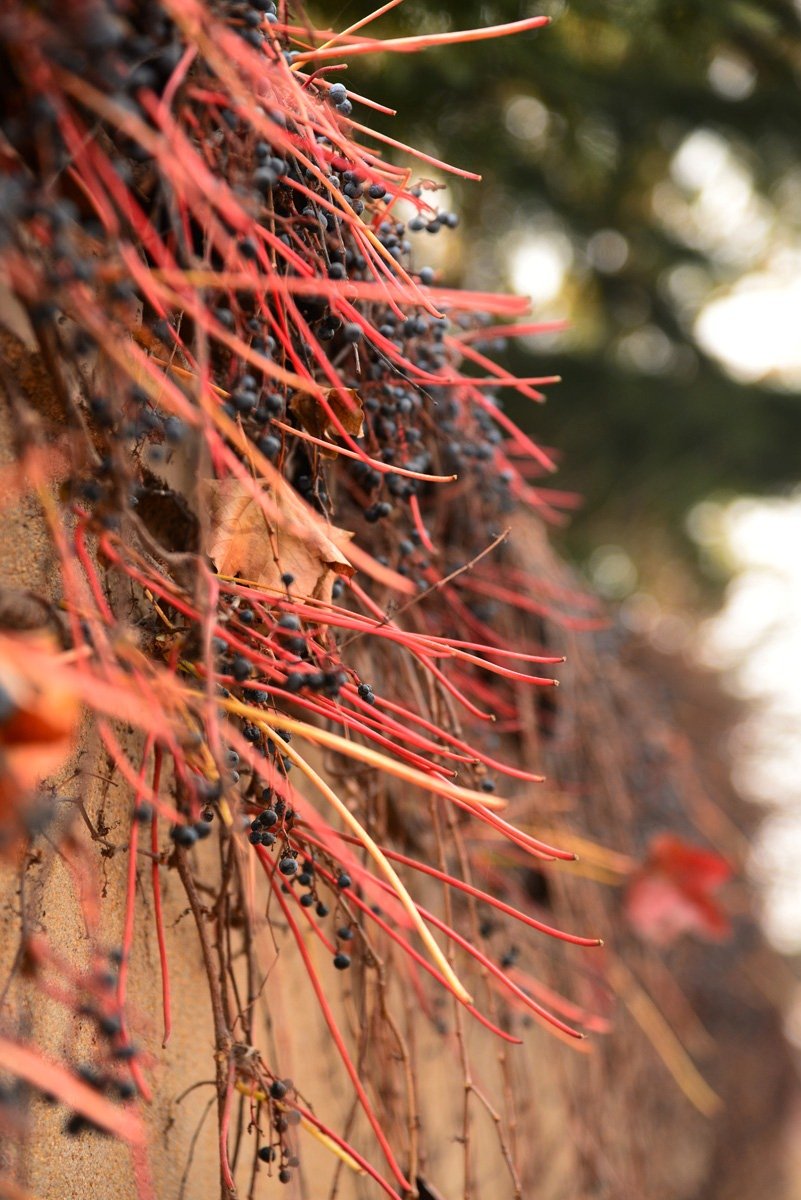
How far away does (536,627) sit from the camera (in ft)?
3.42

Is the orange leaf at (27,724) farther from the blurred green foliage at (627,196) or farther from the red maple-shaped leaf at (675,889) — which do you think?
the red maple-shaped leaf at (675,889)

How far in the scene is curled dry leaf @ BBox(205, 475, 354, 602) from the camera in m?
0.48

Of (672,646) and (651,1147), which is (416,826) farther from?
(672,646)

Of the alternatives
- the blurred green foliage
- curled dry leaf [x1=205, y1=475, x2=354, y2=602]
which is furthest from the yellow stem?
the blurred green foliage

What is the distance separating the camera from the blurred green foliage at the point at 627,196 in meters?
1.11

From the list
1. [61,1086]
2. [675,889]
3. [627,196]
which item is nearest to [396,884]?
[61,1086]

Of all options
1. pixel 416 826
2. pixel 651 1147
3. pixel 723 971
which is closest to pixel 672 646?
pixel 723 971

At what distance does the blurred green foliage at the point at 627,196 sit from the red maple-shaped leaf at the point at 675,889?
2.69 feet

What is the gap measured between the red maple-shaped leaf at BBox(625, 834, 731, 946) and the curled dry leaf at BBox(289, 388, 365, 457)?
0.75 metres

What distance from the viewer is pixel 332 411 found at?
51cm

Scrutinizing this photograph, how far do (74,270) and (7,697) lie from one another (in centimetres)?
15

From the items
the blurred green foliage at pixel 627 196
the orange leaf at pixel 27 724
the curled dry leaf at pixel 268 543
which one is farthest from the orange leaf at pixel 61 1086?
the blurred green foliage at pixel 627 196

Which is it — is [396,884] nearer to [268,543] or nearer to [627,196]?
[268,543]

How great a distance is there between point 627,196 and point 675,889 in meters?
1.41
